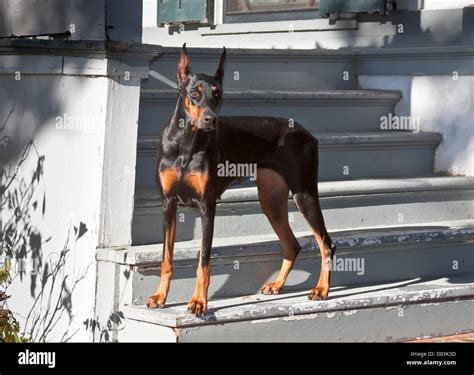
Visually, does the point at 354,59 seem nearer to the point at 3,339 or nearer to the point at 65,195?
the point at 65,195

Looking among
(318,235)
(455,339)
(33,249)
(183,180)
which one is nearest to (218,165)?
(183,180)

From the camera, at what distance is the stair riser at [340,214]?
7.39 metres

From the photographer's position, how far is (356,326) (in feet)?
24.0

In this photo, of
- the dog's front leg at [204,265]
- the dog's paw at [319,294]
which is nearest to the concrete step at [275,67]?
the dog's paw at [319,294]

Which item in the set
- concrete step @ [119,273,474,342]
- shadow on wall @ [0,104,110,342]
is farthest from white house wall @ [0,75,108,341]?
concrete step @ [119,273,474,342]

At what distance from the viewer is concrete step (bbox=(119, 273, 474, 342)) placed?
266 inches

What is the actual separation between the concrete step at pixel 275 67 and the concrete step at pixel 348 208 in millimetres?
1423

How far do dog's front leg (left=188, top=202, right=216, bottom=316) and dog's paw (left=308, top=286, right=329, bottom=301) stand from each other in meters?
0.81

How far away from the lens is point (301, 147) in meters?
7.20

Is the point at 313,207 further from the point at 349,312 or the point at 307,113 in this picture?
the point at 307,113

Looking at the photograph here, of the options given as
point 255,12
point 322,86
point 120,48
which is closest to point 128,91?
point 120,48

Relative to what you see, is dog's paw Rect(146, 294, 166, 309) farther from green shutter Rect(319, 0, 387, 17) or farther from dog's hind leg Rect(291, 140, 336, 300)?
green shutter Rect(319, 0, 387, 17)

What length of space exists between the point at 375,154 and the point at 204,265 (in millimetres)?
2567

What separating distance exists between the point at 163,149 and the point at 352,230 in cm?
189
